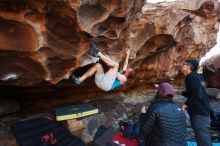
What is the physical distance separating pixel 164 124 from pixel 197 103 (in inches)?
55.2

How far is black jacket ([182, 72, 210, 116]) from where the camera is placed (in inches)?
236

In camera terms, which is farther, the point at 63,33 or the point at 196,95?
the point at 196,95

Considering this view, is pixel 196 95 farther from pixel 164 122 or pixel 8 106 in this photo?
pixel 8 106

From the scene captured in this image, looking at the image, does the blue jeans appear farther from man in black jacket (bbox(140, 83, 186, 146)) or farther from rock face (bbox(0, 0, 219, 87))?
rock face (bbox(0, 0, 219, 87))

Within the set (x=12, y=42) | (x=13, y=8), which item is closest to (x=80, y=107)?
(x=12, y=42)

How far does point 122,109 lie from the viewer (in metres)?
8.98

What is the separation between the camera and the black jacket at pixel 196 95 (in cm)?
599

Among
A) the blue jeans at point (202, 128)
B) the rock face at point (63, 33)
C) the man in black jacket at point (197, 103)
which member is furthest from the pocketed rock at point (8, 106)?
the blue jeans at point (202, 128)

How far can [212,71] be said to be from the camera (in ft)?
48.1

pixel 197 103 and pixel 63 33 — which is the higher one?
pixel 63 33

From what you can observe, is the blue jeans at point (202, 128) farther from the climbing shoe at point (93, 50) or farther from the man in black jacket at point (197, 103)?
the climbing shoe at point (93, 50)

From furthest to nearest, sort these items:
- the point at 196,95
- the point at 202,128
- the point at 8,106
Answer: the point at 8,106, the point at 202,128, the point at 196,95

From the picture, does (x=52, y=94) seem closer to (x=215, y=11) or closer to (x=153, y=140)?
(x=153, y=140)

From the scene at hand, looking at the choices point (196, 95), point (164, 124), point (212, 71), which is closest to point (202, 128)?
point (196, 95)
